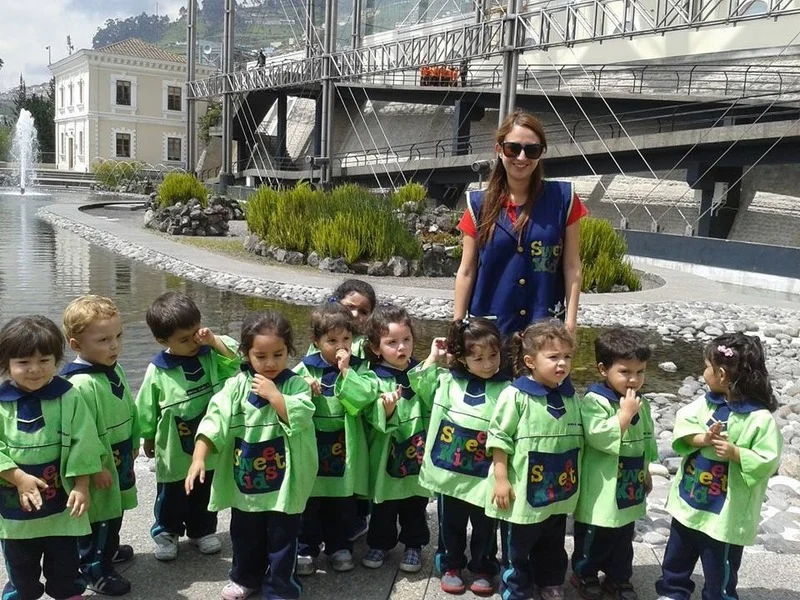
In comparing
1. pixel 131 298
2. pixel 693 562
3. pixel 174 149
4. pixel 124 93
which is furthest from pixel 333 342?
pixel 174 149

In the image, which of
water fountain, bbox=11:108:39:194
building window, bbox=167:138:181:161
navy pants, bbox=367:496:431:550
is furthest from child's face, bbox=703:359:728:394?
water fountain, bbox=11:108:39:194

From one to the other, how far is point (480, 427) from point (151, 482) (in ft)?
5.64

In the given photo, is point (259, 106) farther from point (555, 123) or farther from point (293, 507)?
point (293, 507)

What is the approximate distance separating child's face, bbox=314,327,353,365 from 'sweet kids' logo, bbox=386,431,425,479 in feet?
1.29

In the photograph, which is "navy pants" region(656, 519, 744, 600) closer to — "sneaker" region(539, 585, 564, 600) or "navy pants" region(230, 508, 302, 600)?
"sneaker" region(539, 585, 564, 600)

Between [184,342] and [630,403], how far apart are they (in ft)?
5.23

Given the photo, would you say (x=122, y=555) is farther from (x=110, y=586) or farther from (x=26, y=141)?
(x=26, y=141)

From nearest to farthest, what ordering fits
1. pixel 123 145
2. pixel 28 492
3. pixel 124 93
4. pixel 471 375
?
pixel 28 492
pixel 471 375
pixel 124 93
pixel 123 145

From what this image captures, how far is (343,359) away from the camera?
8.82 ft

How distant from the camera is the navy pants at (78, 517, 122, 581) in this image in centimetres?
257

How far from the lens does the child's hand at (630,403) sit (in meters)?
2.47

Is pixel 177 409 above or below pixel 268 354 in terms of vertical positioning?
below

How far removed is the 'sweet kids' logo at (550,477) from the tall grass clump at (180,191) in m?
16.7

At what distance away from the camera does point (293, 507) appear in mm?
2508
